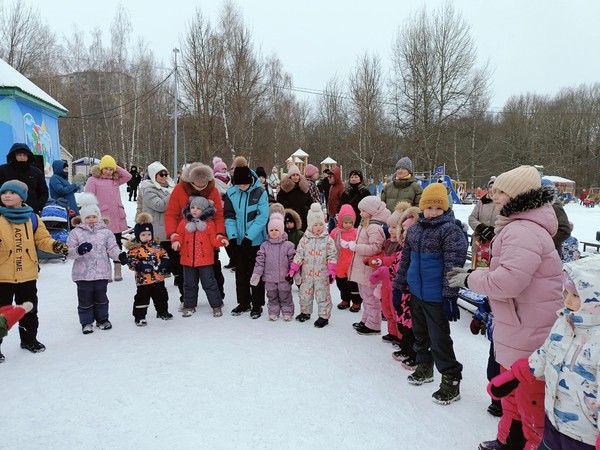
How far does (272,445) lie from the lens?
2.50 meters

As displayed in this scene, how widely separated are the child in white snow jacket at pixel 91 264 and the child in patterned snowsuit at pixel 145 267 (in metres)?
0.18

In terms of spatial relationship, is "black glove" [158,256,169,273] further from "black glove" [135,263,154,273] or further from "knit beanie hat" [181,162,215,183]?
"knit beanie hat" [181,162,215,183]

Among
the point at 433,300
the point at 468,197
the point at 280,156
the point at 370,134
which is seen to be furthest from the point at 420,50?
the point at 433,300

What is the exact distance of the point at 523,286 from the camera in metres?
2.27

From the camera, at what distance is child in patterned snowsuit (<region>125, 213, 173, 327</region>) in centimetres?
447

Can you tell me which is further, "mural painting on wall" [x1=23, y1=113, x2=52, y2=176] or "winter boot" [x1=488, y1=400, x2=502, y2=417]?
"mural painting on wall" [x1=23, y1=113, x2=52, y2=176]

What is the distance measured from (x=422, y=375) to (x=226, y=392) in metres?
1.61

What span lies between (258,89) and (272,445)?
24014 mm

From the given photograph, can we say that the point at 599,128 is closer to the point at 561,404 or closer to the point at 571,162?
the point at 571,162

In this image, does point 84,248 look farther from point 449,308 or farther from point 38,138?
point 38,138

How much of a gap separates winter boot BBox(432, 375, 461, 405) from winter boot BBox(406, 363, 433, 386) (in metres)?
0.24

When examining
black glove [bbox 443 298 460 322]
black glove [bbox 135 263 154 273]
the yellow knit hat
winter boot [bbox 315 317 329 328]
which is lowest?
winter boot [bbox 315 317 329 328]

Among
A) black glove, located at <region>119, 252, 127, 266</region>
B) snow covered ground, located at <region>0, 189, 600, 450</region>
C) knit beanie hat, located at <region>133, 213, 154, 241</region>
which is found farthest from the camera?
knit beanie hat, located at <region>133, 213, 154, 241</region>

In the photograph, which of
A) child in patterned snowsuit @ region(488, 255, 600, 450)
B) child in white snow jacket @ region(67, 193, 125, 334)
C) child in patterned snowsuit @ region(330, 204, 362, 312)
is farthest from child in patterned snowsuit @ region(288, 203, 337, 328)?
child in patterned snowsuit @ region(488, 255, 600, 450)
